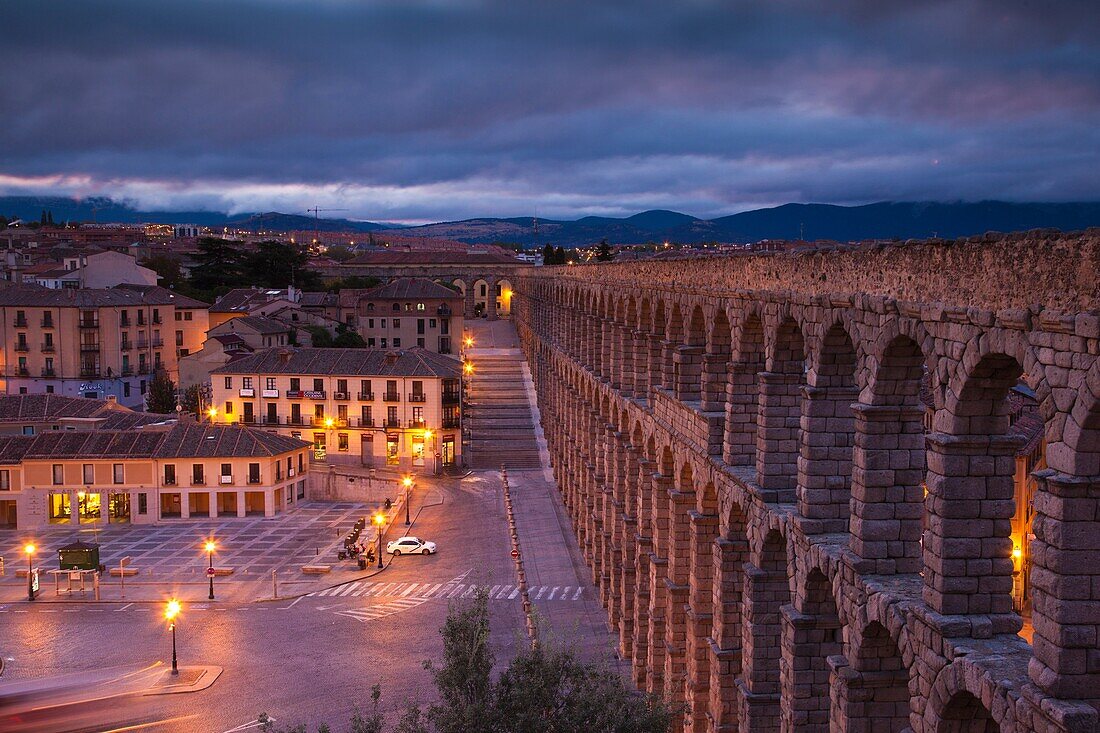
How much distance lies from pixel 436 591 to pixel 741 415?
111 ft

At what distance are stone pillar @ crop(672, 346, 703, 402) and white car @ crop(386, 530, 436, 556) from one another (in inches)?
1396

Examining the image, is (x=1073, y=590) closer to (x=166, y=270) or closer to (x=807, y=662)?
(x=807, y=662)

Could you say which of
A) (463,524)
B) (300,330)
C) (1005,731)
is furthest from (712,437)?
(300,330)

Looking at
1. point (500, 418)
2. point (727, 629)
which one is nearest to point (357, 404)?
point (500, 418)

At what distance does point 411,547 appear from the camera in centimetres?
6594

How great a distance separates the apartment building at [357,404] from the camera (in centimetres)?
8956

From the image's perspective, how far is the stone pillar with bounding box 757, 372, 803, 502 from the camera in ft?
78.3

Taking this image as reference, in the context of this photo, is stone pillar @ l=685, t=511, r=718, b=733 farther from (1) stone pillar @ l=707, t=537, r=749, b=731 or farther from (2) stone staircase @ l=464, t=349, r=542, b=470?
(2) stone staircase @ l=464, t=349, r=542, b=470

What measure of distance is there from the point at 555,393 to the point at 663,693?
43996 millimetres

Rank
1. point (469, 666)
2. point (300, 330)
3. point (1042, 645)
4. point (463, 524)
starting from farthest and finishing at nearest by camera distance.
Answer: point (300, 330) < point (463, 524) < point (469, 666) < point (1042, 645)

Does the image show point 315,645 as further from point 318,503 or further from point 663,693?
point 318,503

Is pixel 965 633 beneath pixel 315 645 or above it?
above

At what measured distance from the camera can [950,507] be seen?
15195 millimetres

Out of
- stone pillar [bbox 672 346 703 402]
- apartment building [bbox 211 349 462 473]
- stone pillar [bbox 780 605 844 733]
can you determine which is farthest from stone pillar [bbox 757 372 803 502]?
apartment building [bbox 211 349 462 473]
